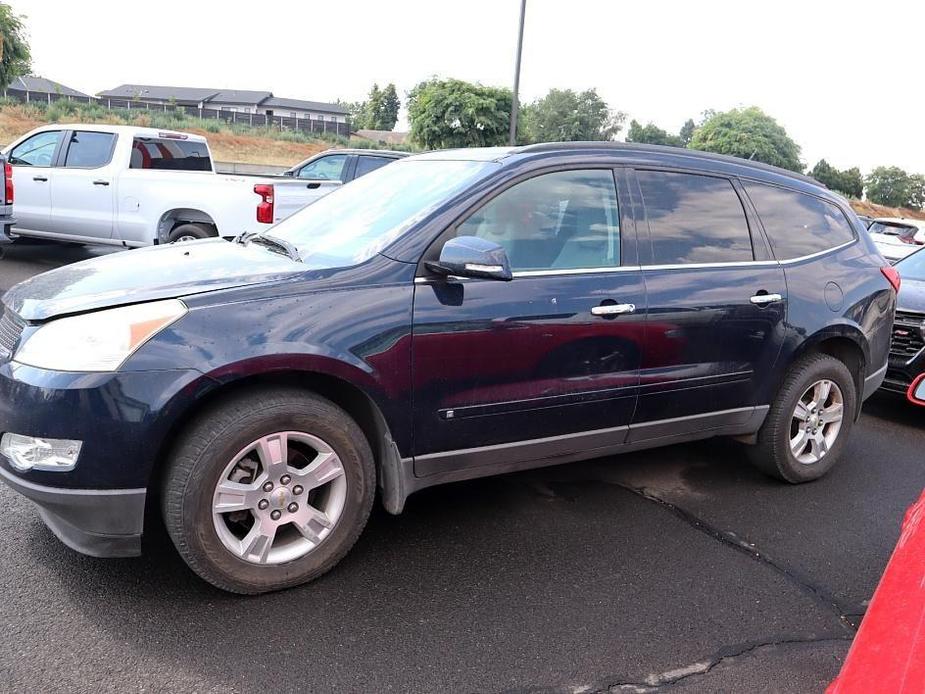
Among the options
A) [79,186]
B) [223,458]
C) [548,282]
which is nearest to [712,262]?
[548,282]

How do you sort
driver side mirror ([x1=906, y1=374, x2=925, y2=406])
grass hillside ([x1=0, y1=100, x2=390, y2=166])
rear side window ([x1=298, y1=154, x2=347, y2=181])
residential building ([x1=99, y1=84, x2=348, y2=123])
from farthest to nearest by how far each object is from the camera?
residential building ([x1=99, y1=84, x2=348, y2=123]) < grass hillside ([x1=0, y1=100, x2=390, y2=166]) < rear side window ([x1=298, y1=154, x2=347, y2=181]) < driver side mirror ([x1=906, y1=374, x2=925, y2=406])

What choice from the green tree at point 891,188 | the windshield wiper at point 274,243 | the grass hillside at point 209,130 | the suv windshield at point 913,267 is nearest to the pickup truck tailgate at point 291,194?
the windshield wiper at point 274,243

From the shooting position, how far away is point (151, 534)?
11.3 feet

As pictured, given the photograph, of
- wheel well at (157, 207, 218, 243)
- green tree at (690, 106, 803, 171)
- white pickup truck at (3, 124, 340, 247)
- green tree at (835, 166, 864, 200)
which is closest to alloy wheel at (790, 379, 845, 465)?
white pickup truck at (3, 124, 340, 247)

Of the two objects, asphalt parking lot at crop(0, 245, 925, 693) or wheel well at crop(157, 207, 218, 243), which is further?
wheel well at crop(157, 207, 218, 243)

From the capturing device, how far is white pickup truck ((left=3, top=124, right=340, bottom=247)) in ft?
31.2

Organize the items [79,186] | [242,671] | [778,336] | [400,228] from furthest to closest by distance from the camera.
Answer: [79,186] < [778,336] < [400,228] < [242,671]

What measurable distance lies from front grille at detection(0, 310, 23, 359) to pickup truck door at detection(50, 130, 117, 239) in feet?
24.9

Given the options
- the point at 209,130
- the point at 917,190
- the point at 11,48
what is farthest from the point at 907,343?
the point at 917,190

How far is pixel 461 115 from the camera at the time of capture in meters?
44.3

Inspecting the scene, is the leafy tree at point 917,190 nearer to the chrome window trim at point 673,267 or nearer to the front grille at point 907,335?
the front grille at point 907,335

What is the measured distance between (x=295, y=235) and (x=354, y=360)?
1131 millimetres

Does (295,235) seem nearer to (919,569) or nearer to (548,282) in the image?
(548,282)

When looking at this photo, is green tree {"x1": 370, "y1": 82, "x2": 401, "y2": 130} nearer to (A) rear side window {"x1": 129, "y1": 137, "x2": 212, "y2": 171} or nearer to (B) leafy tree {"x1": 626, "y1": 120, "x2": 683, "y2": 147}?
(B) leafy tree {"x1": 626, "y1": 120, "x2": 683, "y2": 147}
